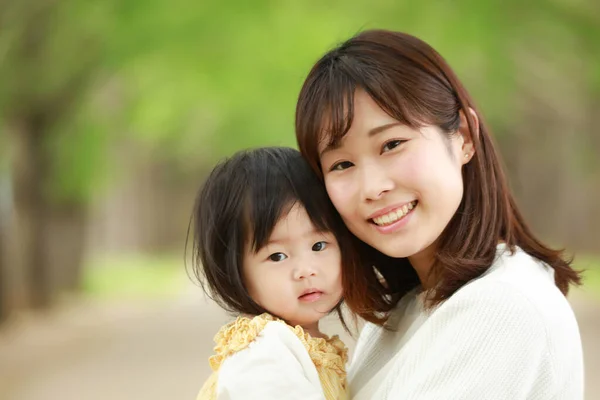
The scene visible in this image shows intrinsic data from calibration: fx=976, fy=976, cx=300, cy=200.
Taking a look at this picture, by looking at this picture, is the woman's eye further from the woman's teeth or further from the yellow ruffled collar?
the yellow ruffled collar

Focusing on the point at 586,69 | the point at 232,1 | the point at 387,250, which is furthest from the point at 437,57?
the point at 586,69

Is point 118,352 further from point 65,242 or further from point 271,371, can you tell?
point 271,371

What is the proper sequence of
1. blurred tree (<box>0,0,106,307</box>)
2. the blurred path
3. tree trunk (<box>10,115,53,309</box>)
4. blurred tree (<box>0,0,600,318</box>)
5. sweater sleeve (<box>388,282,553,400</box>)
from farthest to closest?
tree trunk (<box>10,115,53,309</box>) → blurred tree (<box>0,0,106,307</box>) → blurred tree (<box>0,0,600,318</box>) → the blurred path → sweater sleeve (<box>388,282,553,400</box>)

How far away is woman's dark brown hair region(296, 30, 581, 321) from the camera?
2463mm

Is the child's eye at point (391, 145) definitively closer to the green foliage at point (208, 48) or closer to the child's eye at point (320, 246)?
the child's eye at point (320, 246)

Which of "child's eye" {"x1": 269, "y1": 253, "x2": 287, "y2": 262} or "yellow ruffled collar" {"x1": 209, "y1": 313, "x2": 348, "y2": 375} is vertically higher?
"child's eye" {"x1": 269, "y1": 253, "x2": 287, "y2": 262}

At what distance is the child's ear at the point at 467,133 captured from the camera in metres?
2.64

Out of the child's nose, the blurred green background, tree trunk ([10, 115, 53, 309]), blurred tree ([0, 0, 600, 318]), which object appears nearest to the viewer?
the child's nose

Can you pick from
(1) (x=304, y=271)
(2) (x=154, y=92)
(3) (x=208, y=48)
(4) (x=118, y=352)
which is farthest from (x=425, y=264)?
(2) (x=154, y=92)

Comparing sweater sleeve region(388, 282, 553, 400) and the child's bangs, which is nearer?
sweater sleeve region(388, 282, 553, 400)

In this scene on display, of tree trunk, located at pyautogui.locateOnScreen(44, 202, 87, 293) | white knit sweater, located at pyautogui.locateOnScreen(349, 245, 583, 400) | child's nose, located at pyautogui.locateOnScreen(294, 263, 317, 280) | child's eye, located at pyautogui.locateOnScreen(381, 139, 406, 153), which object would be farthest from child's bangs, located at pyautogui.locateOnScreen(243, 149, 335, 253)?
tree trunk, located at pyautogui.locateOnScreen(44, 202, 87, 293)

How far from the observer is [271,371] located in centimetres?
243

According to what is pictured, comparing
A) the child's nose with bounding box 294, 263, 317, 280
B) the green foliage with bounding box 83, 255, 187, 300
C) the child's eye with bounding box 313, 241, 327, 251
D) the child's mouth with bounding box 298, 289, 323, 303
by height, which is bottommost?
the child's mouth with bounding box 298, 289, 323, 303

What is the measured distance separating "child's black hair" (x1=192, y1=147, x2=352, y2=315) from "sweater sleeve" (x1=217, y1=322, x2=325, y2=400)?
0.23 m
